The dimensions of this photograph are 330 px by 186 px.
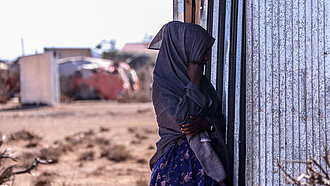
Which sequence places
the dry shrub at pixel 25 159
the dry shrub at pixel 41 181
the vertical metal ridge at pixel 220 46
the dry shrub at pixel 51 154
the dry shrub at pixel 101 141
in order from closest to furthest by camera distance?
the vertical metal ridge at pixel 220 46
the dry shrub at pixel 41 181
the dry shrub at pixel 25 159
the dry shrub at pixel 51 154
the dry shrub at pixel 101 141

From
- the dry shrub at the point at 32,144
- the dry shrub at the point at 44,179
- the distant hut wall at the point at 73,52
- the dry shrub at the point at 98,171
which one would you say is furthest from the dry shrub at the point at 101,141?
the distant hut wall at the point at 73,52

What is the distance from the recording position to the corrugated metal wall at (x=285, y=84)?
7.35 ft

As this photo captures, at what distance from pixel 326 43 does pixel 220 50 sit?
0.77 meters

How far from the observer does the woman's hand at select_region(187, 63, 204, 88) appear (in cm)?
243

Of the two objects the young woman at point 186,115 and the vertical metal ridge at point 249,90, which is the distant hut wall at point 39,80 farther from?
the vertical metal ridge at point 249,90

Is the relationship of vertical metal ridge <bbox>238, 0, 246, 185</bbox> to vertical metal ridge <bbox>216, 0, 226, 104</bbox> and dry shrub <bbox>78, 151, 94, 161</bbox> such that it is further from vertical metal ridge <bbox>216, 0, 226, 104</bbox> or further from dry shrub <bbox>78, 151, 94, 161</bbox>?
dry shrub <bbox>78, 151, 94, 161</bbox>

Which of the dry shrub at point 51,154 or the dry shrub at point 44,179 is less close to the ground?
the dry shrub at point 44,179

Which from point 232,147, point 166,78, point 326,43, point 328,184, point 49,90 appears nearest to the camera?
point 328,184

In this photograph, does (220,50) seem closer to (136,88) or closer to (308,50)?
(308,50)

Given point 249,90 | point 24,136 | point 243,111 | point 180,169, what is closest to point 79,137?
point 24,136

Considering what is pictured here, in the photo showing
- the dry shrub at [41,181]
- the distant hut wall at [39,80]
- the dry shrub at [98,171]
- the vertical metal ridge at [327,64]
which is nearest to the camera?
the vertical metal ridge at [327,64]

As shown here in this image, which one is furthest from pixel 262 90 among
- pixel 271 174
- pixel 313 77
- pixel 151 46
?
pixel 151 46

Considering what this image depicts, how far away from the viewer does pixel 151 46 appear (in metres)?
2.71

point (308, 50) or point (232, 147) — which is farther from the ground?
point (308, 50)
